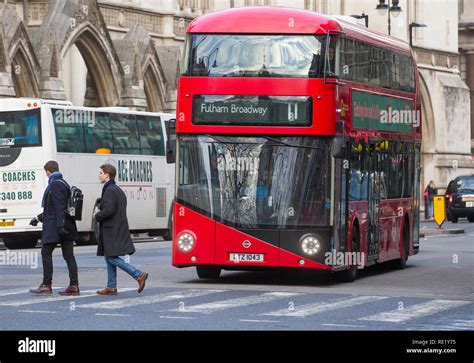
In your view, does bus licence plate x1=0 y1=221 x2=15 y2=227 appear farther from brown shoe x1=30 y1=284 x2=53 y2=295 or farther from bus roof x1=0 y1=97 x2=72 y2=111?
brown shoe x1=30 y1=284 x2=53 y2=295

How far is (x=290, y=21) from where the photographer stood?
75.2 feet

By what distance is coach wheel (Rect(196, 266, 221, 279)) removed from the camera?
24203 mm

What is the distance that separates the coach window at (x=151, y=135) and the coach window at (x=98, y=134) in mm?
1611

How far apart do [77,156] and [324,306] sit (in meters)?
18.8

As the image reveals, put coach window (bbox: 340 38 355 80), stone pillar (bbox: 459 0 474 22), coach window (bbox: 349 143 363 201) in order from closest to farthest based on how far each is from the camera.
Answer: coach window (bbox: 340 38 355 80)
coach window (bbox: 349 143 363 201)
stone pillar (bbox: 459 0 474 22)

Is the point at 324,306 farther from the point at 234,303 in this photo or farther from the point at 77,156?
the point at 77,156

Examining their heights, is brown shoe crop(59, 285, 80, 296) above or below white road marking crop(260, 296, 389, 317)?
above

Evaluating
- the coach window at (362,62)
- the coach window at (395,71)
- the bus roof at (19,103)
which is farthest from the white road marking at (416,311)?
the bus roof at (19,103)

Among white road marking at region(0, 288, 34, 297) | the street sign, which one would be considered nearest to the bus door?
white road marking at region(0, 288, 34, 297)

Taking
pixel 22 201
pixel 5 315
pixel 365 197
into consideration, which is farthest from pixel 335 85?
pixel 22 201

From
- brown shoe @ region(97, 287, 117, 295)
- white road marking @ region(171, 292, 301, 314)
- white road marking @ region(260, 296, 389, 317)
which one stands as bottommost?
white road marking @ region(260, 296, 389, 317)

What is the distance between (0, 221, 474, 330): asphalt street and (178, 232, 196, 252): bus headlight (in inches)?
21.2

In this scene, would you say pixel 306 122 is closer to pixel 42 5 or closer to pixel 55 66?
pixel 55 66

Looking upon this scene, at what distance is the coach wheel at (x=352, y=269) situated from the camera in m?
24.1
